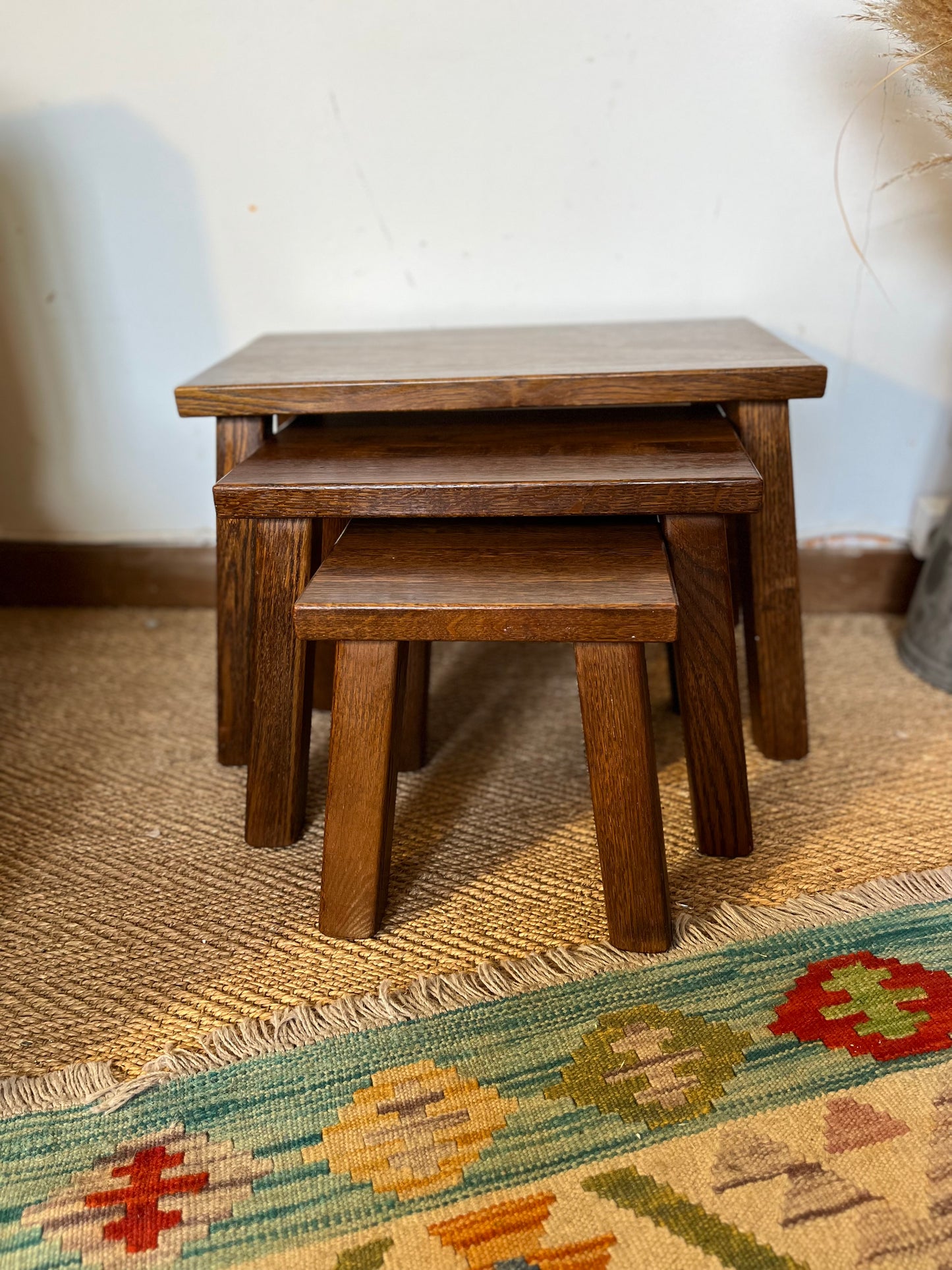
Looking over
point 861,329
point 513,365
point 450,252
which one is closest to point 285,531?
point 513,365

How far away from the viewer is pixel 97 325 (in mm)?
1274

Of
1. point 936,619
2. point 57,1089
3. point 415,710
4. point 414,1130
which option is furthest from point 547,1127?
point 936,619

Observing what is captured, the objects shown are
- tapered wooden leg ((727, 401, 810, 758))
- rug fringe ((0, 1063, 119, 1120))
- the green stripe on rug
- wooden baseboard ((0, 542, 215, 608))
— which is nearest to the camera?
the green stripe on rug

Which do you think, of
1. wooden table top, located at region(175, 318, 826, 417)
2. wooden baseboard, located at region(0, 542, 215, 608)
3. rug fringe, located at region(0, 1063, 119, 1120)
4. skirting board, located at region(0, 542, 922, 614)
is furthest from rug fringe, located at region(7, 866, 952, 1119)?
wooden baseboard, located at region(0, 542, 215, 608)

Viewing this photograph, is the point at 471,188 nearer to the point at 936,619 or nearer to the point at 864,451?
the point at 864,451

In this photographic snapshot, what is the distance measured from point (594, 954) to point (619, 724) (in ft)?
0.65

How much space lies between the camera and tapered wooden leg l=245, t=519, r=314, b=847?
33.4 inches

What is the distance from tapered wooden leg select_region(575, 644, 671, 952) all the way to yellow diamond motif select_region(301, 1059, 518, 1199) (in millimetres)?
175

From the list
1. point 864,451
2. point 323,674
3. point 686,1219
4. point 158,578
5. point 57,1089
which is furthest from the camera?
point 158,578

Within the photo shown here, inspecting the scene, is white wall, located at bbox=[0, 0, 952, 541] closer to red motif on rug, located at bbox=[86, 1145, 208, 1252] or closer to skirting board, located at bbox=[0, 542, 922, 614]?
skirting board, located at bbox=[0, 542, 922, 614]

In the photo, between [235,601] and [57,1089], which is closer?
[57,1089]

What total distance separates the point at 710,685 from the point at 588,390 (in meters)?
0.28

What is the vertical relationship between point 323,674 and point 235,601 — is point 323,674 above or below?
below

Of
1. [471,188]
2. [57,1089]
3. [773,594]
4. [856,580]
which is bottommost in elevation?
[57,1089]
